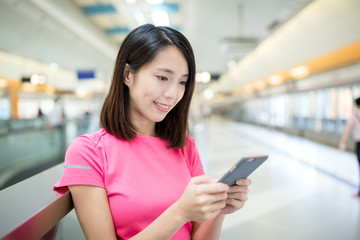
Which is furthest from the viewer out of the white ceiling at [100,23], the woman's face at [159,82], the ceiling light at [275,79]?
the ceiling light at [275,79]

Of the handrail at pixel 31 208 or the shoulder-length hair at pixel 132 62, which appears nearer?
the handrail at pixel 31 208

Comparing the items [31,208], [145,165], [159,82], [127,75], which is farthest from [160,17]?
[31,208]

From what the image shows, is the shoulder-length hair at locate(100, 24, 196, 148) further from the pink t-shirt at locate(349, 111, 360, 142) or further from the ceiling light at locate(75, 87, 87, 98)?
the ceiling light at locate(75, 87, 87, 98)

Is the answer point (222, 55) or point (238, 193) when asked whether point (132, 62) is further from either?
point (222, 55)

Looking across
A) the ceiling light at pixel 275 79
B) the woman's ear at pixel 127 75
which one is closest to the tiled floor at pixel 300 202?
the woman's ear at pixel 127 75

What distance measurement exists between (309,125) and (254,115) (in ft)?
34.7

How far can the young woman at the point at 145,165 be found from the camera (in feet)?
3.05

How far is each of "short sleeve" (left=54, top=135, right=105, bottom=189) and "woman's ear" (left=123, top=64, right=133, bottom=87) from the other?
0.36 meters

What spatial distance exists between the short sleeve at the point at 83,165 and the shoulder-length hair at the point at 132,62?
0.55 ft

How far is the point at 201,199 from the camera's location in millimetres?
853

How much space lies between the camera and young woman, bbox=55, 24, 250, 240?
93 centimetres

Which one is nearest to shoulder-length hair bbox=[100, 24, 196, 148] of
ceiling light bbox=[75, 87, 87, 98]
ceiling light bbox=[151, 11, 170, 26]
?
ceiling light bbox=[151, 11, 170, 26]

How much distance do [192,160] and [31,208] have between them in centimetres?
87

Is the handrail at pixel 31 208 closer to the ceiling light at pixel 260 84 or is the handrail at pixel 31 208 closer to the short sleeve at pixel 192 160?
the short sleeve at pixel 192 160
